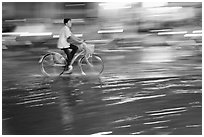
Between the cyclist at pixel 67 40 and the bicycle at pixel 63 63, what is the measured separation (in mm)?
127

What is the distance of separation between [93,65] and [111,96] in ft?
3.72

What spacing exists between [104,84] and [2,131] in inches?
96.4

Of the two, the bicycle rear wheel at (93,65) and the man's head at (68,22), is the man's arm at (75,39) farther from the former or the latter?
the bicycle rear wheel at (93,65)

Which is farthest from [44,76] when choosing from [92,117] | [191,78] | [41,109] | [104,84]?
[191,78]

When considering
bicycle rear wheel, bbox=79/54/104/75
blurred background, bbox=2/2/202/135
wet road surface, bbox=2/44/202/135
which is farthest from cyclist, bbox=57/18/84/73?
wet road surface, bbox=2/44/202/135

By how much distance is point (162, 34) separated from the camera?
7570 mm

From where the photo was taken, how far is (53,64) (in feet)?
24.0

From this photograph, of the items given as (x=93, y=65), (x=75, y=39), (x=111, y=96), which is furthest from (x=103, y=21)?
(x=111, y=96)

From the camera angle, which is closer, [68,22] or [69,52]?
[68,22]

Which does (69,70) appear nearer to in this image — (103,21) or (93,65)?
(93,65)

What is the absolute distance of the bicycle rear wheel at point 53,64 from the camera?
23.7ft

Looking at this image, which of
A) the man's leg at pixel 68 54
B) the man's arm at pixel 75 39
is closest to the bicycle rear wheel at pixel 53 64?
the man's leg at pixel 68 54

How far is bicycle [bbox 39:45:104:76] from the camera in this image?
7148 mm

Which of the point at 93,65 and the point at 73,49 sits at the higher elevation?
the point at 73,49
